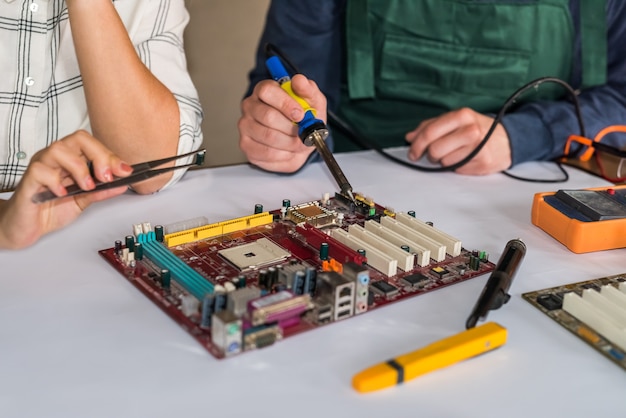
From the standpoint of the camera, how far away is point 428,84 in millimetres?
1387

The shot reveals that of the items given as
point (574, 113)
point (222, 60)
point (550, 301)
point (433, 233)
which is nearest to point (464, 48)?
point (574, 113)

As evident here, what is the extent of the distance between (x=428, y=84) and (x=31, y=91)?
0.74 m

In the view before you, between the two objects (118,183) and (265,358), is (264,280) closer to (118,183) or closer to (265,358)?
(265,358)

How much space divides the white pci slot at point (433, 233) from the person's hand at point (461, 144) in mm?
293

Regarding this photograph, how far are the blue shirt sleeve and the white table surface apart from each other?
0.37 meters

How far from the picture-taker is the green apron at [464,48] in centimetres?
130

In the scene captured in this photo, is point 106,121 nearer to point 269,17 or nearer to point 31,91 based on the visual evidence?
point 31,91

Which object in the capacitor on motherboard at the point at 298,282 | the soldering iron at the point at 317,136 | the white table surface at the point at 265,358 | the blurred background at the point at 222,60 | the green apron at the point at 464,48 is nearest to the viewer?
the white table surface at the point at 265,358

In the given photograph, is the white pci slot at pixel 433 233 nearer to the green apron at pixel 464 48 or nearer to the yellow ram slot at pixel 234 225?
the yellow ram slot at pixel 234 225

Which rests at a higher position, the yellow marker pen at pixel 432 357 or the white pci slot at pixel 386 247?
the white pci slot at pixel 386 247

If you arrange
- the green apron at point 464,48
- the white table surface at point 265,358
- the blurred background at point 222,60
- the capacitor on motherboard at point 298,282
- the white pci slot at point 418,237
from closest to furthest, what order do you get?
the white table surface at point 265,358 < the capacitor on motherboard at point 298,282 < the white pci slot at point 418,237 < the green apron at point 464,48 < the blurred background at point 222,60

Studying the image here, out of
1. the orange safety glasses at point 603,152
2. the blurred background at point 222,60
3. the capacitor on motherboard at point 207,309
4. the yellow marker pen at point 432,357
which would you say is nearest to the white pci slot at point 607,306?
the yellow marker pen at point 432,357

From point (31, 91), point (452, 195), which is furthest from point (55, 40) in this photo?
point (452, 195)

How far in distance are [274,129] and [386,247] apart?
375 mm
